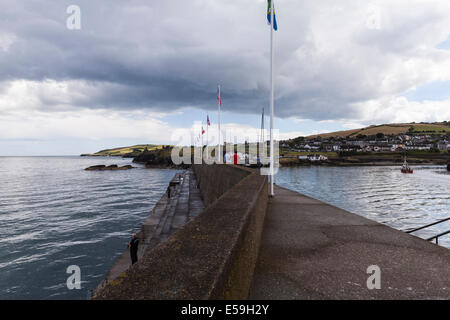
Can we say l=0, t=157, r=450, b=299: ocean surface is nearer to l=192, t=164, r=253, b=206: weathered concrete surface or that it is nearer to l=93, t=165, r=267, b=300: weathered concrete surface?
l=192, t=164, r=253, b=206: weathered concrete surface

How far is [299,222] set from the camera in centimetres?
677

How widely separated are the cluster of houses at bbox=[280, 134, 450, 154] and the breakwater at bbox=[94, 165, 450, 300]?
431 ft

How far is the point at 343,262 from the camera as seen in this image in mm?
4211

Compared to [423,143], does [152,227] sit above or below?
below

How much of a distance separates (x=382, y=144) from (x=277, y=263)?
Result: 192 meters

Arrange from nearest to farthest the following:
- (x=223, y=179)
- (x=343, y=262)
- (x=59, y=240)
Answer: (x=343, y=262) → (x=223, y=179) → (x=59, y=240)

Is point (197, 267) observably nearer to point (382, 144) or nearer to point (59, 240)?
point (59, 240)

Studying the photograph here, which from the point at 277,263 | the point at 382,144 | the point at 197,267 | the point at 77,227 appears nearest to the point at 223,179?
the point at 277,263

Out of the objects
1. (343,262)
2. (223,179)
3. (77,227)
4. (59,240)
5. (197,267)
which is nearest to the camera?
(197,267)
